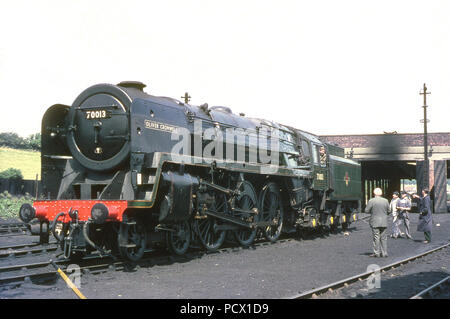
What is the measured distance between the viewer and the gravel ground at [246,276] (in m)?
6.47

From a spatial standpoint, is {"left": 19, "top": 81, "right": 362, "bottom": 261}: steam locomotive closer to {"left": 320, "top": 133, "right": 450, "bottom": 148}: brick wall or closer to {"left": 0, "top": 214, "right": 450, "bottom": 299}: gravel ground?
{"left": 0, "top": 214, "right": 450, "bottom": 299}: gravel ground

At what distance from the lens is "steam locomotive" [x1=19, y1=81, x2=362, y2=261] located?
8.23 m

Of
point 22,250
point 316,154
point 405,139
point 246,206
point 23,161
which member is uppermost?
point 405,139

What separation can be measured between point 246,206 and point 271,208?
1588mm

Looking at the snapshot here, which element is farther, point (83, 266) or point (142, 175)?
point (83, 266)

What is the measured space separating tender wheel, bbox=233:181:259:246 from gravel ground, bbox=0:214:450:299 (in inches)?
25.1

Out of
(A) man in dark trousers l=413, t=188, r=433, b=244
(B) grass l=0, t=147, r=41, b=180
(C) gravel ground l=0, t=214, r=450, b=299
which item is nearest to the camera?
(C) gravel ground l=0, t=214, r=450, b=299

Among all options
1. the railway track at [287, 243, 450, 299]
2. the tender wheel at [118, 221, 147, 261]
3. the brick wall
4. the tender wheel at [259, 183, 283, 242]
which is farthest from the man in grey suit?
the brick wall

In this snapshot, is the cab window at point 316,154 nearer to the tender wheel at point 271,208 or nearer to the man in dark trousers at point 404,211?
the tender wheel at point 271,208

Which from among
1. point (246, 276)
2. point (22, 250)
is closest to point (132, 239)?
point (246, 276)

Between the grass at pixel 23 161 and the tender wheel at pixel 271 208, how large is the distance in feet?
106

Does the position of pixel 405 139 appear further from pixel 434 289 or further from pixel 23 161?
pixel 23 161

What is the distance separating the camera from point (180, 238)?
9.66 m
